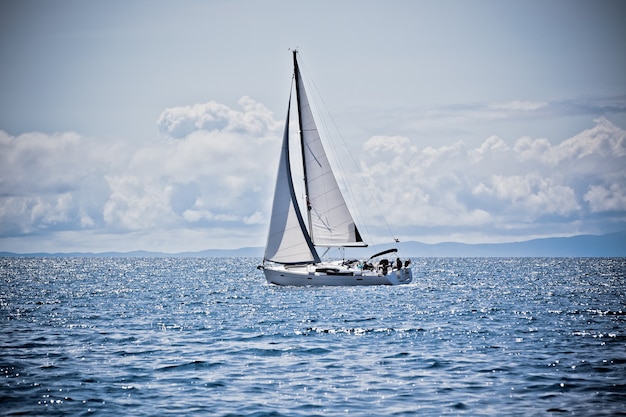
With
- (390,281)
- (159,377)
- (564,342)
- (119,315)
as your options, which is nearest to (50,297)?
(119,315)

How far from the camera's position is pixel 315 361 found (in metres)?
26.5

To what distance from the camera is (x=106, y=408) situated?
19844 millimetres

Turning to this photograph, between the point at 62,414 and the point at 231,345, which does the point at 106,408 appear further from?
the point at 231,345

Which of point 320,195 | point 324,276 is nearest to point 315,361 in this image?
point 324,276

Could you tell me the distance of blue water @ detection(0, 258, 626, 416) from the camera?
66.0ft

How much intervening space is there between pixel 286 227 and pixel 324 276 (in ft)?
18.0

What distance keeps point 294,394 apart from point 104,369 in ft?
26.5

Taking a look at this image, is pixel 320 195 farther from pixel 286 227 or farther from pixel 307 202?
pixel 286 227

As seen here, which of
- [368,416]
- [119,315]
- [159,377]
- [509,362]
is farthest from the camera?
[119,315]

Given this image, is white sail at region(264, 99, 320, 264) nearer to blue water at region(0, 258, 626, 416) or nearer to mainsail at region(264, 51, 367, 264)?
mainsail at region(264, 51, 367, 264)

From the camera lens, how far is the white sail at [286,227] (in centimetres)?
6141

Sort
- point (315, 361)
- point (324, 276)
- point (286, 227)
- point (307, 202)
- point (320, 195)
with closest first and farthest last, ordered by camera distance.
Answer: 1. point (315, 361)
2. point (324, 276)
3. point (286, 227)
4. point (307, 202)
5. point (320, 195)

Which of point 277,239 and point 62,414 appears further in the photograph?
point 277,239

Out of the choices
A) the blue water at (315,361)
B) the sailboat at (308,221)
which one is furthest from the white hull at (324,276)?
the blue water at (315,361)
